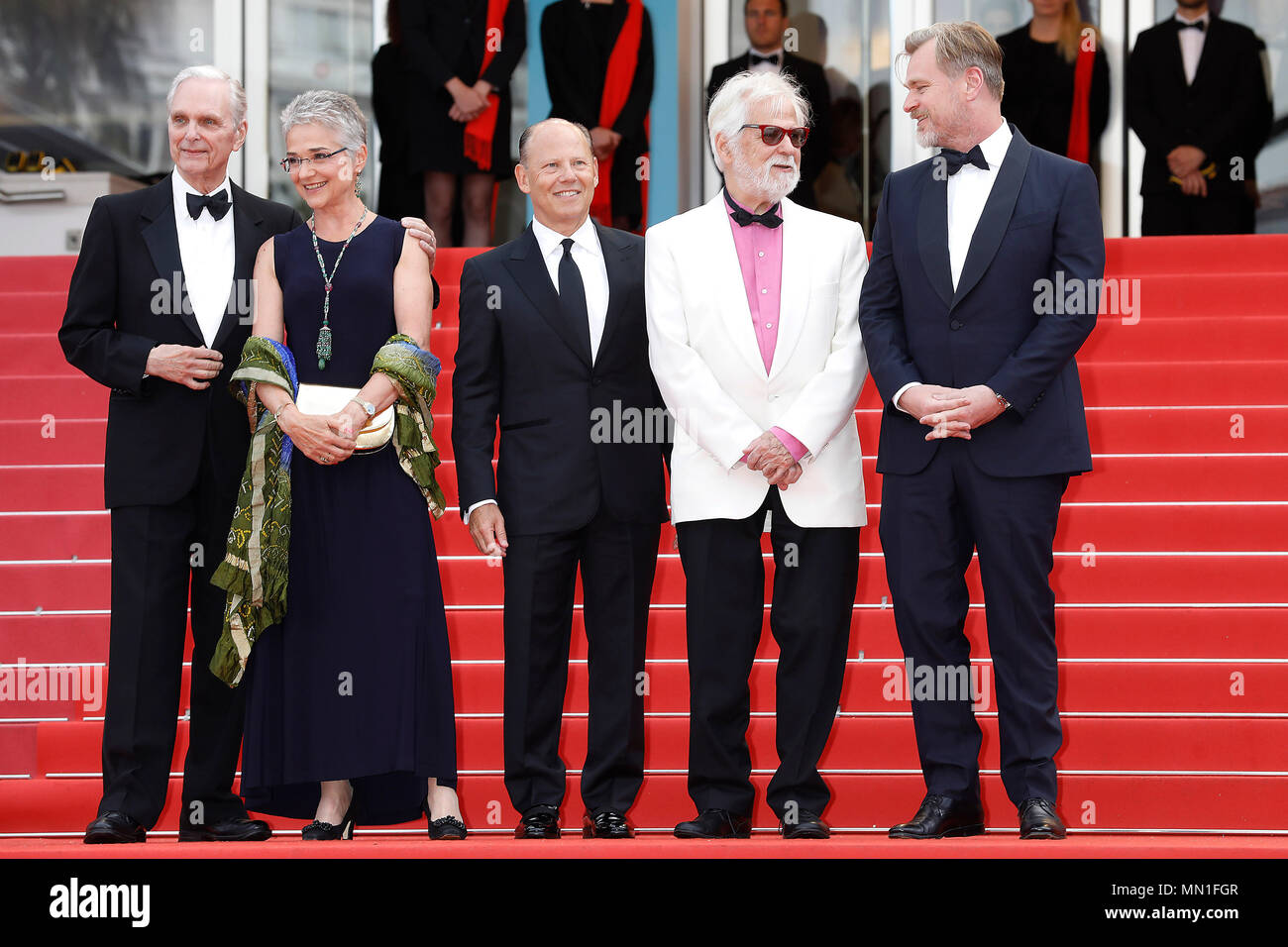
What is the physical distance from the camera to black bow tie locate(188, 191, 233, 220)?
14.7 ft

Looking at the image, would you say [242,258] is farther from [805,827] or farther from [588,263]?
[805,827]

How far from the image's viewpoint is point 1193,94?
8414 millimetres

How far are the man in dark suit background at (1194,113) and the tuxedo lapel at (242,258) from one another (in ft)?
17.4

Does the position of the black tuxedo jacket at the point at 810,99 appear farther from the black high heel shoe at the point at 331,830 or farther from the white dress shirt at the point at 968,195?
the black high heel shoe at the point at 331,830

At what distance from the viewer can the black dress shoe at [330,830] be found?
4.08 m

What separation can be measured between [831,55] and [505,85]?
108 inches

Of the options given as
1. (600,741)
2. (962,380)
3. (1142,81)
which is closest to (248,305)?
(600,741)

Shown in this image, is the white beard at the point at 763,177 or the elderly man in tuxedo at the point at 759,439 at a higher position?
the white beard at the point at 763,177

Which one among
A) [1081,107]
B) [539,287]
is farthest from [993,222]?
[1081,107]

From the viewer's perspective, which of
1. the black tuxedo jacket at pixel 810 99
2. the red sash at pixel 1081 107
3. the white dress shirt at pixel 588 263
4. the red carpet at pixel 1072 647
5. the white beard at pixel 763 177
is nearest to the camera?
the white beard at pixel 763 177

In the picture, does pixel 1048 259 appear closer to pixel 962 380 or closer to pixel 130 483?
pixel 962 380

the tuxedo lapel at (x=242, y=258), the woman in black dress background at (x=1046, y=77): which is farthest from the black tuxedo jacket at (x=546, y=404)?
the woman in black dress background at (x=1046, y=77)

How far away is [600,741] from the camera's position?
13.7 feet

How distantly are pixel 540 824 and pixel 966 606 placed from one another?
1.19 m
